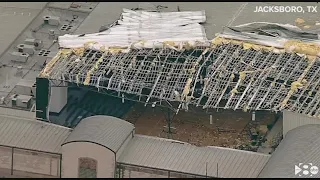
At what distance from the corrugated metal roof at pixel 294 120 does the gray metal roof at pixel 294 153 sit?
0.65 meters

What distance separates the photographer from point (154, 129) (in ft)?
253

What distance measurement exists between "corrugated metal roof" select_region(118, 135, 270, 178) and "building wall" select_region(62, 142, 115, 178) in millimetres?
1049

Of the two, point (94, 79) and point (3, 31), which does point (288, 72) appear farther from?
point (3, 31)

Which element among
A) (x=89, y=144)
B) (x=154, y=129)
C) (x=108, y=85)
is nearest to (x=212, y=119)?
(x=154, y=129)

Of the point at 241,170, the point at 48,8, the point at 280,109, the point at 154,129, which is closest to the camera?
the point at 241,170

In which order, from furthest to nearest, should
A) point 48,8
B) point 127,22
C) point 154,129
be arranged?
1. point 48,8
2. point 127,22
3. point 154,129

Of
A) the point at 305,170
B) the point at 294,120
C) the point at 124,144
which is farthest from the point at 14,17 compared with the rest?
the point at 305,170

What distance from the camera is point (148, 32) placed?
81188 mm

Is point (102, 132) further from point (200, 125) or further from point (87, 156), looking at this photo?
point (200, 125)

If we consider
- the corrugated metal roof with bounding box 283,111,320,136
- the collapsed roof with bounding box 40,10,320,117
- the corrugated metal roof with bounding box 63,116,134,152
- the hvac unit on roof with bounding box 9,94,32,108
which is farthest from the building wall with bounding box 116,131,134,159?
the corrugated metal roof with bounding box 283,111,320,136

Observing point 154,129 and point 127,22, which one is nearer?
point 154,129

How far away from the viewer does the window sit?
67188 mm

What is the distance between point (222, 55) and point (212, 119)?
546 centimetres

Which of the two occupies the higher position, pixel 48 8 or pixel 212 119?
pixel 48 8
